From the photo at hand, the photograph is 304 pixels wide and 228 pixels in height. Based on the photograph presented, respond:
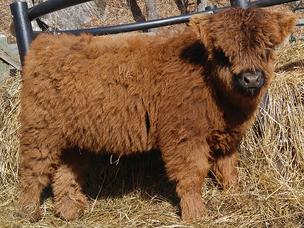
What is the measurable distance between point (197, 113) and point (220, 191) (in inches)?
40.5

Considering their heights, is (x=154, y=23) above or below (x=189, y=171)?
above

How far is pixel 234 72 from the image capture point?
12.5 feet

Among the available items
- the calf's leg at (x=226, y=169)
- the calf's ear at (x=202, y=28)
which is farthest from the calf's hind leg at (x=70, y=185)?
the calf's ear at (x=202, y=28)

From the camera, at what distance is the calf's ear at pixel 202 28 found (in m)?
3.95

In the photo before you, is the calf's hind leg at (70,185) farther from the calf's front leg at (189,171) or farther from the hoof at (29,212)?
the calf's front leg at (189,171)

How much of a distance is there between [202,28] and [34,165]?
2.02m

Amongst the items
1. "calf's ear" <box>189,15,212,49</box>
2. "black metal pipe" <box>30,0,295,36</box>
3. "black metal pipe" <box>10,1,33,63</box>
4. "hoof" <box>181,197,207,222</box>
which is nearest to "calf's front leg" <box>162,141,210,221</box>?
"hoof" <box>181,197,207,222</box>

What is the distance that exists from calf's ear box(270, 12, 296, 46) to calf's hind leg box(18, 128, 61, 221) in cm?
213

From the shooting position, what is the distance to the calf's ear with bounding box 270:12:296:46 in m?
3.88

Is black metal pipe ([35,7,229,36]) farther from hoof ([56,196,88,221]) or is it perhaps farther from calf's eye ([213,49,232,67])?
hoof ([56,196,88,221])

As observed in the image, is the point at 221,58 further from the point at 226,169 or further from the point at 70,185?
the point at 70,185

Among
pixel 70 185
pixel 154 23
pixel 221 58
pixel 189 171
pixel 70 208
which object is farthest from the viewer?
pixel 154 23

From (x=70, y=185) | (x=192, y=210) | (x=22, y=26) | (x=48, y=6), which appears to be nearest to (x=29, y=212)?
(x=70, y=185)

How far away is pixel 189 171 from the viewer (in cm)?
414
